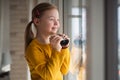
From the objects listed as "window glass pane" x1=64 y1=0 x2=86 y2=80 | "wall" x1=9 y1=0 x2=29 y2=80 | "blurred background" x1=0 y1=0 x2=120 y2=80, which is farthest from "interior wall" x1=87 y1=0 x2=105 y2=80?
"wall" x1=9 y1=0 x2=29 y2=80

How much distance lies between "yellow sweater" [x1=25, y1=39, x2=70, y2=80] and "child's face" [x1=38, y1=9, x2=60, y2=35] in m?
0.07

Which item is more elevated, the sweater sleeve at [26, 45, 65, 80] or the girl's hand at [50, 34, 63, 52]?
the girl's hand at [50, 34, 63, 52]

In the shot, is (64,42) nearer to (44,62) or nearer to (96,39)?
(44,62)

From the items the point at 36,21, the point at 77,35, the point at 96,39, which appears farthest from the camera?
the point at 77,35

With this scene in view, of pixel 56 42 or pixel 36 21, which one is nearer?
pixel 56 42

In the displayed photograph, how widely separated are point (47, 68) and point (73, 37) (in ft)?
4.99

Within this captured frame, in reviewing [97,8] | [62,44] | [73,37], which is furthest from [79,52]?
[62,44]

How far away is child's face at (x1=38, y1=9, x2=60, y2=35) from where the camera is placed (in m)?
1.25

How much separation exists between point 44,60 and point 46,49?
58mm

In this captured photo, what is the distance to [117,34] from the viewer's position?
198 centimetres

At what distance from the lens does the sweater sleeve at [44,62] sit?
1.17 metres

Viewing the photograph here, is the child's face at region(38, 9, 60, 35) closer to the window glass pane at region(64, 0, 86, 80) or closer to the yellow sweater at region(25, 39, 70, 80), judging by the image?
the yellow sweater at region(25, 39, 70, 80)

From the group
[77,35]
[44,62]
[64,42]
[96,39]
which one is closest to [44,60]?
[44,62]

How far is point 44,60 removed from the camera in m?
1.22
